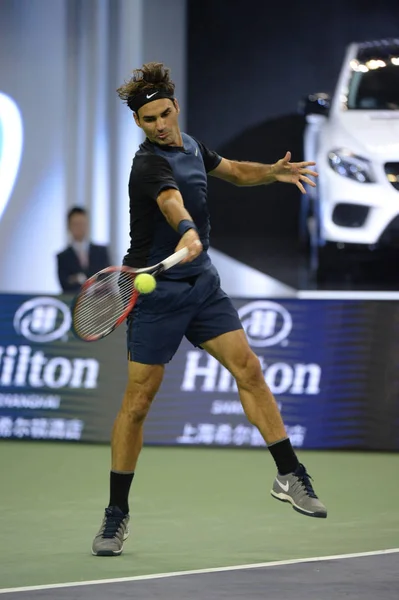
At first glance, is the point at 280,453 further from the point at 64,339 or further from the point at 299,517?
the point at 64,339

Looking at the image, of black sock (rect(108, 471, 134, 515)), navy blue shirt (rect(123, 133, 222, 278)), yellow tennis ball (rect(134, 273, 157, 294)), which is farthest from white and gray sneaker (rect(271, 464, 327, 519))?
yellow tennis ball (rect(134, 273, 157, 294))

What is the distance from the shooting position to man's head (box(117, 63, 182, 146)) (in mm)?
5512

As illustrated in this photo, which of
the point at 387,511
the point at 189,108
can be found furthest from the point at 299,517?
the point at 189,108

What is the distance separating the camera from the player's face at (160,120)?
551 centimetres

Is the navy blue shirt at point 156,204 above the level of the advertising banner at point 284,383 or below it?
above

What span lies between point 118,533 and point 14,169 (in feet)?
22.3

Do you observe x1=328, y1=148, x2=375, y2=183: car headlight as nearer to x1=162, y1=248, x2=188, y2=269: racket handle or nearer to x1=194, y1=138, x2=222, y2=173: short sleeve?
x1=194, y1=138, x2=222, y2=173: short sleeve

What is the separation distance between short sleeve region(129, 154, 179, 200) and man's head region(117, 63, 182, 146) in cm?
12

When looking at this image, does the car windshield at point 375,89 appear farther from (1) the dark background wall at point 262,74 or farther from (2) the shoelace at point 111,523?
(2) the shoelace at point 111,523

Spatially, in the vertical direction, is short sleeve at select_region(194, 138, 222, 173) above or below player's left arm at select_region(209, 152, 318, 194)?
above

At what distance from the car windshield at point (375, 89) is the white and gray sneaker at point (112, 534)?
5.71 m

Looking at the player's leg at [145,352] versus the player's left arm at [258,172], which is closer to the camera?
the player's leg at [145,352]

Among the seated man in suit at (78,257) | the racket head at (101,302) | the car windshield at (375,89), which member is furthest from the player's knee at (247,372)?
the car windshield at (375,89)

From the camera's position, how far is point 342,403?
8531mm
